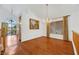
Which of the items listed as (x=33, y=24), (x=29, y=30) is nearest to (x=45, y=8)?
(x=33, y=24)

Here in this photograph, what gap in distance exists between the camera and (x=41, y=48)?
1805mm

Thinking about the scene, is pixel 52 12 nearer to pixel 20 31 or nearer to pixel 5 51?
pixel 20 31

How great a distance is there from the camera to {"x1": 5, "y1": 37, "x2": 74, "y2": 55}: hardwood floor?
178 centimetres

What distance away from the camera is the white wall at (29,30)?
5.84ft

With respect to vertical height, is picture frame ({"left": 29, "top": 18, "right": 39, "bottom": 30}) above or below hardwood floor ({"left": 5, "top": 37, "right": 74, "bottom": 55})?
above

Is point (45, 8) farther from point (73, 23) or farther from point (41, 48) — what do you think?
point (41, 48)

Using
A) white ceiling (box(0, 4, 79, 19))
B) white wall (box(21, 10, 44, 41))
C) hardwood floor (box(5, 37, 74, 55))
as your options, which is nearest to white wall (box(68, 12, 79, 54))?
white ceiling (box(0, 4, 79, 19))

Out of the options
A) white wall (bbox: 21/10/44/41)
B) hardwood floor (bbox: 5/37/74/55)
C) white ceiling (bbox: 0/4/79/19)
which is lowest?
hardwood floor (bbox: 5/37/74/55)

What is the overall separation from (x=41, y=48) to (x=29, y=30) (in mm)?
326

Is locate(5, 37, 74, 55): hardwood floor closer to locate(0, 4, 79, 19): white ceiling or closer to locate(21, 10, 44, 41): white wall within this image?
locate(21, 10, 44, 41): white wall

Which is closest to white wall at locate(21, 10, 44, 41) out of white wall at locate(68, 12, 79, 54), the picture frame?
the picture frame

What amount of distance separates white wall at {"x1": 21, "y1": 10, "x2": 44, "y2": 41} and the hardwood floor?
0.06m

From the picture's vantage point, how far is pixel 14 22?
1767 mm
